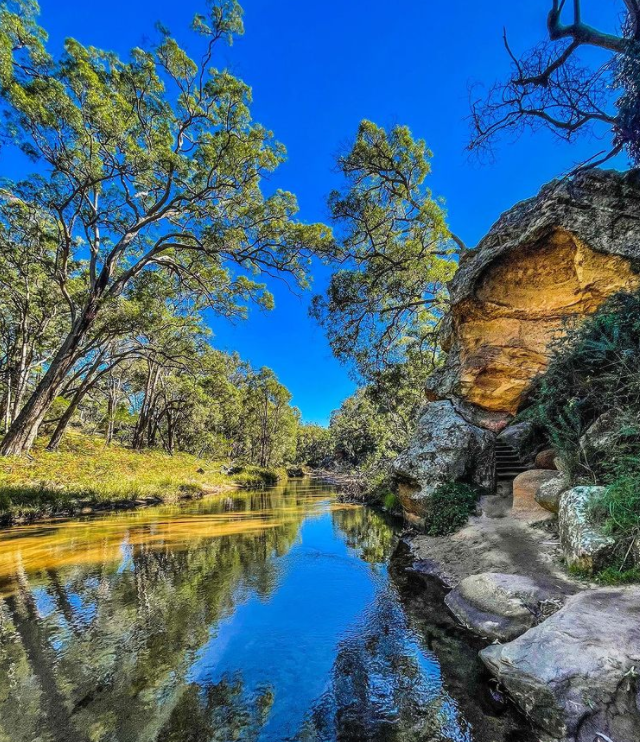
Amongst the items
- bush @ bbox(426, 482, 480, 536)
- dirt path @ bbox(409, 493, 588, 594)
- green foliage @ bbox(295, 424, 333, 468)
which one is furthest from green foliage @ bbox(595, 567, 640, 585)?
green foliage @ bbox(295, 424, 333, 468)

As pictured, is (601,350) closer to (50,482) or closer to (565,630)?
(565,630)

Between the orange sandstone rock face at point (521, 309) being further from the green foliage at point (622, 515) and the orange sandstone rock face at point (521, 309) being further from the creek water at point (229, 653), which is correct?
the creek water at point (229, 653)

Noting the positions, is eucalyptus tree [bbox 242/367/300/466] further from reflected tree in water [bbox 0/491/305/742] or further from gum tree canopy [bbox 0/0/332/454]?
reflected tree in water [bbox 0/491/305/742]

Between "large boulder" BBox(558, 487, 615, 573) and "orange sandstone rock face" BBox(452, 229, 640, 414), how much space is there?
16.9ft

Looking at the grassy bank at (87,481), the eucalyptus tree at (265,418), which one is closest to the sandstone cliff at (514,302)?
the grassy bank at (87,481)

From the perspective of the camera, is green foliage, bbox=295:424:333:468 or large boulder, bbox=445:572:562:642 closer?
large boulder, bbox=445:572:562:642

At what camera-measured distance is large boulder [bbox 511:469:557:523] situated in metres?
Result: 6.62

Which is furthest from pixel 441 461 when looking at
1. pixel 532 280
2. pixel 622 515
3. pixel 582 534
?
pixel 532 280

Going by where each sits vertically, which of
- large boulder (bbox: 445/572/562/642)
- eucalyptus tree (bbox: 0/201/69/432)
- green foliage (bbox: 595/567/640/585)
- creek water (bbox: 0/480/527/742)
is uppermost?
eucalyptus tree (bbox: 0/201/69/432)

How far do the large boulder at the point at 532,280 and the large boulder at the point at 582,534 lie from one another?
357cm

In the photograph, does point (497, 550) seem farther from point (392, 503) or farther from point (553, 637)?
point (392, 503)

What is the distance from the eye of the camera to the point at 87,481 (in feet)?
49.6

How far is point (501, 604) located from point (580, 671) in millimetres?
1691

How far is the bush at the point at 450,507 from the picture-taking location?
8070 mm
